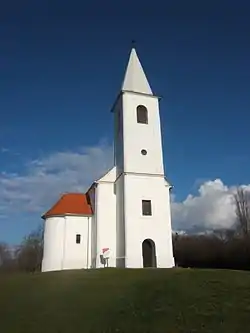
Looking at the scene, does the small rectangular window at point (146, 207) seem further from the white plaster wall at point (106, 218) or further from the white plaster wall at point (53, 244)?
the white plaster wall at point (53, 244)

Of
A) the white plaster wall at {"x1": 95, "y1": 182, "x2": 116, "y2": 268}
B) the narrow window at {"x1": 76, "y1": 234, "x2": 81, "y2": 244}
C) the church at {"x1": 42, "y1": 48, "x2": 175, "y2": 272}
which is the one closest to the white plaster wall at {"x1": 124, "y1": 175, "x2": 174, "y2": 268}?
the church at {"x1": 42, "y1": 48, "x2": 175, "y2": 272}

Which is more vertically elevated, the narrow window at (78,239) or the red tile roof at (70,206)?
the red tile roof at (70,206)

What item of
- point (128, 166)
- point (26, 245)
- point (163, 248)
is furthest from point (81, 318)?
point (26, 245)

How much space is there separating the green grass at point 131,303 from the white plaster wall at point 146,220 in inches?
270

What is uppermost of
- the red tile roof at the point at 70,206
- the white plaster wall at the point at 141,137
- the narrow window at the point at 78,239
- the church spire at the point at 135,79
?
the church spire at the point at 135,79

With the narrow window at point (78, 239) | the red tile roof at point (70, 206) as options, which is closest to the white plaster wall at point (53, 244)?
the red tile roof at point (70, 206)

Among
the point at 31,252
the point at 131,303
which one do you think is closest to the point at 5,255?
the point at 31,252

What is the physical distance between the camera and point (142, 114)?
34.1 m

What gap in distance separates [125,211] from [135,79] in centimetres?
1368

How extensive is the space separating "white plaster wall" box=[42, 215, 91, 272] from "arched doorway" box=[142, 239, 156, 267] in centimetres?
525

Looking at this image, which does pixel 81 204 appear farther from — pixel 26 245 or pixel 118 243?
pixel 26 245

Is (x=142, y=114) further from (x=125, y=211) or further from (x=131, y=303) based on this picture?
(x=131, y=303)

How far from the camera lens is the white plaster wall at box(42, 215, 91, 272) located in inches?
1251

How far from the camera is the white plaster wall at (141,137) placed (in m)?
31.9
